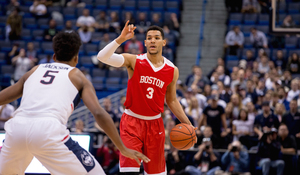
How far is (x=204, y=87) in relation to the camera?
38.0 feet

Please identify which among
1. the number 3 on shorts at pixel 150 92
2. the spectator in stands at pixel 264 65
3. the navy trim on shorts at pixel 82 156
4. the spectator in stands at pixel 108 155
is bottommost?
the spectator in stands at pixel 108 155

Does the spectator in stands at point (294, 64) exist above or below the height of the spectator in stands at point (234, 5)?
below

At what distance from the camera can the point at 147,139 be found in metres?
5.07

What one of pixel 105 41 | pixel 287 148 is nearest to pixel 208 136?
pixel 287 148

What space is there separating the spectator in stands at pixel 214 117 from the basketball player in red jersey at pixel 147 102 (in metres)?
4.54

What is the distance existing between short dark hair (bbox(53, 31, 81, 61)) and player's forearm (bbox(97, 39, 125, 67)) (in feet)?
3.37

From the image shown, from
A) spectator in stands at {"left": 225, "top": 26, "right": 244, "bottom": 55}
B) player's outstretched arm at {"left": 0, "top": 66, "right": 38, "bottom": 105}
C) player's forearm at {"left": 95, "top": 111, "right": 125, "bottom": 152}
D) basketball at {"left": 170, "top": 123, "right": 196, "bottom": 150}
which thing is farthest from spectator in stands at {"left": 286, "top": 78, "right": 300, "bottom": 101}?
player's outstretched arm at {"left": 0, "top": 66, "right": 38, "bottom": 105}

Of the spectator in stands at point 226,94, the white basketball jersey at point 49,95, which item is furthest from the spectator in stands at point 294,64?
the white basketball jersey at point 49,95

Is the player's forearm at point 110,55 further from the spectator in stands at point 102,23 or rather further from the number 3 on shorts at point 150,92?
the spectator in stands at point 102,23

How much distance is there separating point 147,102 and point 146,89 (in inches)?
7.0

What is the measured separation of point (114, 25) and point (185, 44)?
3.30 meters

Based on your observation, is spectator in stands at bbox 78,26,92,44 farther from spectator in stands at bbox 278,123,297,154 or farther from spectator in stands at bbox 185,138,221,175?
spectator in stands at bbox 278,123,297,154

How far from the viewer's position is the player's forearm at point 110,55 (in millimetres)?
4688

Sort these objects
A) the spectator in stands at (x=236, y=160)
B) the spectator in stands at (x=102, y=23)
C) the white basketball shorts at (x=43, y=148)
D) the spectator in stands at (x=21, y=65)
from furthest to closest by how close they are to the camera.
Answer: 1. the spectator in stands at (x=102, y=23)
2. the spectator in stands at (x=21, y=65)
3. the spectator in stands at (x=236, y=160)
4. the white basketball shorts at (x=43, y=148)
